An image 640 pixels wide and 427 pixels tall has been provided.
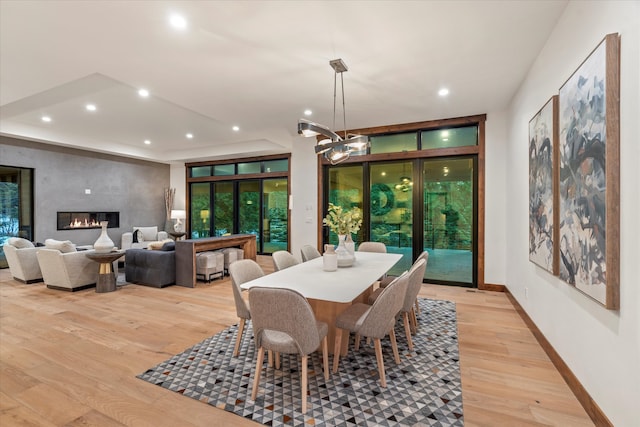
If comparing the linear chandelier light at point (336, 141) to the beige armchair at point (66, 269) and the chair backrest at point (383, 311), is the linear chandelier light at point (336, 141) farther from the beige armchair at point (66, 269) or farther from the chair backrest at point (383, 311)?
the beige armchair at point (66, 269)

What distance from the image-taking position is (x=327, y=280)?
2.57 m

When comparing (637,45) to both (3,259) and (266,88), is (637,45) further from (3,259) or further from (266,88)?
(3,259)

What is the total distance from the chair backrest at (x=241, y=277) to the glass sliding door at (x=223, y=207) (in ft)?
21.1

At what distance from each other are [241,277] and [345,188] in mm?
3790

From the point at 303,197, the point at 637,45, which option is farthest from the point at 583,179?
the point at 303,197

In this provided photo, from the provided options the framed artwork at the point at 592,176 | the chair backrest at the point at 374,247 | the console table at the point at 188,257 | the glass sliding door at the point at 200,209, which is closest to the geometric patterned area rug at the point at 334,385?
the framed artwork at the point at 592,176

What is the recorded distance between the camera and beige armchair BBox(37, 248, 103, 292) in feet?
15.7

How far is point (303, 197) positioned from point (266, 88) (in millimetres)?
2803

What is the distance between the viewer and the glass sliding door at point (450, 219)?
16.9 feet

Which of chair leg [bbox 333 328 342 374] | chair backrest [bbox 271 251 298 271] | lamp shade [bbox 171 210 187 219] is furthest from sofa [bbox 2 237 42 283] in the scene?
chair leg [bbox 333 328 342 374]

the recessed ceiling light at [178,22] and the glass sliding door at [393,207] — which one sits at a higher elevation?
the recessed ceiling light at [178,22]

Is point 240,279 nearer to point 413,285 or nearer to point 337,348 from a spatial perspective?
point 337,348

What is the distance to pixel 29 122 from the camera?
591cm

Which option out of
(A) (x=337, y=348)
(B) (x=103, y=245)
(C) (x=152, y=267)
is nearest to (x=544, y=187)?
(A) (x=337, y=348)
